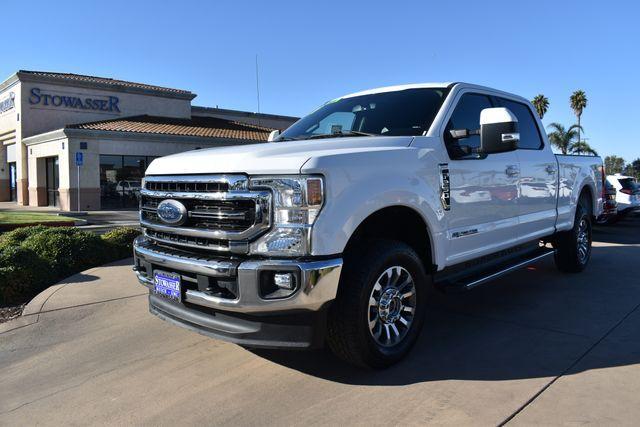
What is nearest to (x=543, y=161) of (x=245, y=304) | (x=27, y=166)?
(x=245, y=304)

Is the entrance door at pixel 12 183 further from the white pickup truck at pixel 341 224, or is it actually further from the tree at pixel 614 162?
the tree at pixel 614 162

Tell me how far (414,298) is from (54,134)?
74.1 feet

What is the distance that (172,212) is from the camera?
3611 millimetres

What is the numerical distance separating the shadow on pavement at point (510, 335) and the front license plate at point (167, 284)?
0.91 metres

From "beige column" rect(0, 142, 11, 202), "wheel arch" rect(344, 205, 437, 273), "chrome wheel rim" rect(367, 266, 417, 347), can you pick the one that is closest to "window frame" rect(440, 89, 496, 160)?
"wheel arch" rect(344, 205, 437, 273)

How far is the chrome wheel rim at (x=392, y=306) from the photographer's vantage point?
351 centimetres

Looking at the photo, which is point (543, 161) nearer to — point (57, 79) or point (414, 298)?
point (414, 298)

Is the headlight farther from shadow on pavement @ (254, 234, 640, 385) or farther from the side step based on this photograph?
the side step

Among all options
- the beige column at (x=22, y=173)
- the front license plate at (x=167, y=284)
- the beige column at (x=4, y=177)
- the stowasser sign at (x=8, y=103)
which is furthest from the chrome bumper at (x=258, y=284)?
the beige column at (x=4, y=177)

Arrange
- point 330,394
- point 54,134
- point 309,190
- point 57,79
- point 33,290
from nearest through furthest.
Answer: point 309,190
point 330,394
point 33,290
point 54,134
point 57,79

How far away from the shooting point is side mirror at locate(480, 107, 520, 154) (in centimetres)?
403

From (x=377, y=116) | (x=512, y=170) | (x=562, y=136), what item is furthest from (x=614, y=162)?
(x=377, y=116)

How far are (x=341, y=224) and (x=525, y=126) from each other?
362 centimetres

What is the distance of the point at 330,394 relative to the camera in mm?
3303
